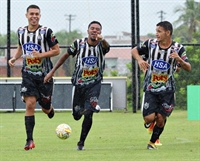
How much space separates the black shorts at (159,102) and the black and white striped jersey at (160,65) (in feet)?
0.27

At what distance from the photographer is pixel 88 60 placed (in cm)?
1058

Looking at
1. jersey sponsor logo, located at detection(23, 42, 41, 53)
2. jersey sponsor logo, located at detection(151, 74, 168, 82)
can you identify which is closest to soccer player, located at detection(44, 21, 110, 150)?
jersey sponsor logo, located at detection(23, 42, 41, 53)

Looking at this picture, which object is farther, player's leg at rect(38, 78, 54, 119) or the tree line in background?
the tree line in background

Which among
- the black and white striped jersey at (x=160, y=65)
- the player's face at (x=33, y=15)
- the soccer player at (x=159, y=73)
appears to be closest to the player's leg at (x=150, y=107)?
the soccer player at (x=159, y=73)

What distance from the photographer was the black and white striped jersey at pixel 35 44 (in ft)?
34.5

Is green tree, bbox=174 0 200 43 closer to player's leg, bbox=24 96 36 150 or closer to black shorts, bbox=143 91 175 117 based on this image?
black shorts, bbox=143 91 175 117

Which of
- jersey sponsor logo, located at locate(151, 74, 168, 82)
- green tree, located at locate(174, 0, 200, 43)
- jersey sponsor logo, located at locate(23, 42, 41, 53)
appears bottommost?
jersey sponsor logo, located at locate(151, 74, 168, 82)

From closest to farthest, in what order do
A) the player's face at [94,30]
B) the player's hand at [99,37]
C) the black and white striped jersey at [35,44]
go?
the player's hand at [99,37], the player's face at [94,30], the black and white striped jersey at [35,44]

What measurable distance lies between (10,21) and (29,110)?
10.5m

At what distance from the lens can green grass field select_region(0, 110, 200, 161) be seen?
8977mm

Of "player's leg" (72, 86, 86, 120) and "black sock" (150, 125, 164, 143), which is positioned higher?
"player's leg" (72, 86, 86, 120)

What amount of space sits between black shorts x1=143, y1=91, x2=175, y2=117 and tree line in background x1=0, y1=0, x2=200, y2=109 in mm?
10168

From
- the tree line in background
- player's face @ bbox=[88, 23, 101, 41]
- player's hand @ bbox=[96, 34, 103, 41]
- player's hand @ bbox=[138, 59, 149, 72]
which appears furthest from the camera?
the tree line in background

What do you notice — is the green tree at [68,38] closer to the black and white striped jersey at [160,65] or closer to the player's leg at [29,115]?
the player's leg at [29,115]
